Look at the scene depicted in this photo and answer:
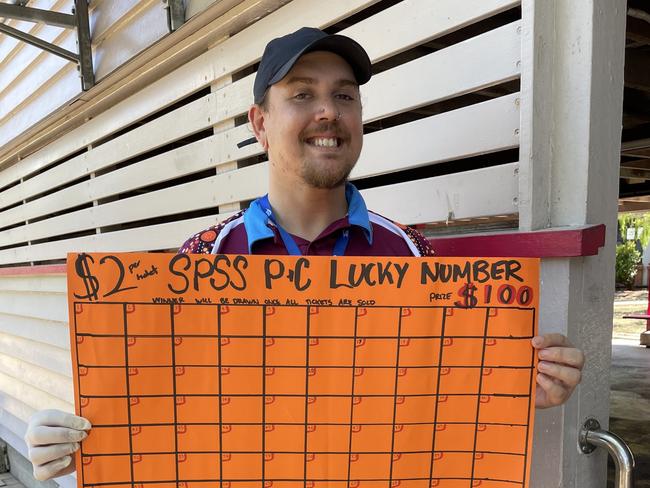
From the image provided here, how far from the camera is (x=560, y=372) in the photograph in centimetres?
119

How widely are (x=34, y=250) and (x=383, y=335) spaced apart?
219 inches

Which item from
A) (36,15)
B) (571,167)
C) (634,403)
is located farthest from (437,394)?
(634,403)

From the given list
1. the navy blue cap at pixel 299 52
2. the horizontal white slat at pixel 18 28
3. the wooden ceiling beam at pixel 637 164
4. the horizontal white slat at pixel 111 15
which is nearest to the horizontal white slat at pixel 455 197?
the navy blue cap at pixel 299 52

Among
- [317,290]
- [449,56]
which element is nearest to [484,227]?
[449,56]

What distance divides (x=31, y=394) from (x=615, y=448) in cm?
595

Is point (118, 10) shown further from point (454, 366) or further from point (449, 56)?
point (454, 366)

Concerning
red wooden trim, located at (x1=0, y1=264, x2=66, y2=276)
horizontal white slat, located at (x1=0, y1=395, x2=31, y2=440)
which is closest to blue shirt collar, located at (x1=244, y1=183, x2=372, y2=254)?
red wooden trim, located at (x1=0, y1=264, x2=66, y2=276)

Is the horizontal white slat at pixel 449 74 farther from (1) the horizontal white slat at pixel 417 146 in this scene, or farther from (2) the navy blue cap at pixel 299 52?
(2) the navy blue cap at pixel 299 52

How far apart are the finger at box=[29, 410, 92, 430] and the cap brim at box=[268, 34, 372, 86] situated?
3.14 ft

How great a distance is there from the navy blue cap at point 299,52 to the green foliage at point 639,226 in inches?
1156

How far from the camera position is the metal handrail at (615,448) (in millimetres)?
1287

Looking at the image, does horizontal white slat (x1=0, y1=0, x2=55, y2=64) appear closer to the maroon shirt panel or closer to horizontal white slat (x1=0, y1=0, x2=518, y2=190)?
horizontal white slat (x1=0, y1=0, x2=518, y2=190)

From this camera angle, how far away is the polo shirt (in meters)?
1.49

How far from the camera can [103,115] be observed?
181 inches
